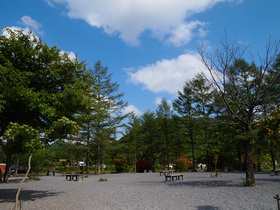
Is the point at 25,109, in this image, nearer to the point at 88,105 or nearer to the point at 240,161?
the point at 88,105

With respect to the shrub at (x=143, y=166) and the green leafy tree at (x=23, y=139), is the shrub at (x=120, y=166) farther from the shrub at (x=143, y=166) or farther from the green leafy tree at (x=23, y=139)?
the green leafy tree at (x=23, y=139)

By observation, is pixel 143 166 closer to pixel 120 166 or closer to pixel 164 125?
pixel 120 166

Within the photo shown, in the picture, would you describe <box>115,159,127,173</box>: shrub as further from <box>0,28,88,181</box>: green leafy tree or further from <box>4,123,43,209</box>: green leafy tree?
<box>4,123,43,209</box>: green leafy tree

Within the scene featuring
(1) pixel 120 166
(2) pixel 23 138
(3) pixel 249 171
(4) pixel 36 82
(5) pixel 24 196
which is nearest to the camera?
(2) pixel 23 138

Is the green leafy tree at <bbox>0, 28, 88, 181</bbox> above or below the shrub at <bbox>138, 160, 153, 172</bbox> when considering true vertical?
above

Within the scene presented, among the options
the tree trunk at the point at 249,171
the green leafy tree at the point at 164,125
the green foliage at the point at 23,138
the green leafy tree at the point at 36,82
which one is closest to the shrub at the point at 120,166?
the green leafy tree at the point at 164,125

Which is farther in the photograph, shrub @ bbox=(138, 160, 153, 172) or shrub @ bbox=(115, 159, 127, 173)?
shrub @ bbox=(138, 160, 153, 172)

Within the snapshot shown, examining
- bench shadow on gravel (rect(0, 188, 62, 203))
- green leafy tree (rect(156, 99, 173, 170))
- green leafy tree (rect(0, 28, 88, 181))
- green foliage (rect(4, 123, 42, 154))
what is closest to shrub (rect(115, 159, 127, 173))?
green leafy tree (rect(156, 99, 173, 170))

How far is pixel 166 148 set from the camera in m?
36.2

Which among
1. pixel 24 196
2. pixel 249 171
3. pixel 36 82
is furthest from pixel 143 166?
pixel 36 82

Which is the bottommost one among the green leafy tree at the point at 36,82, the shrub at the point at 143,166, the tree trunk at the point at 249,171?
the shrub at the point at 143,166

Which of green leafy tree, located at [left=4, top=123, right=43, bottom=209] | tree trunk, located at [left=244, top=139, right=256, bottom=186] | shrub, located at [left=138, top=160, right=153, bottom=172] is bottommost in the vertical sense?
shrub, located at [left=138, top=160, right=153, bottom=172]

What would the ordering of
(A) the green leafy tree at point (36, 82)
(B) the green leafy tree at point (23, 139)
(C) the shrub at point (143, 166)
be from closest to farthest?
(B) the green leafy tree at point (23, 139) < (A) the green leafy tree at point (36, 82) < (C) the shrub at point (143, 166)

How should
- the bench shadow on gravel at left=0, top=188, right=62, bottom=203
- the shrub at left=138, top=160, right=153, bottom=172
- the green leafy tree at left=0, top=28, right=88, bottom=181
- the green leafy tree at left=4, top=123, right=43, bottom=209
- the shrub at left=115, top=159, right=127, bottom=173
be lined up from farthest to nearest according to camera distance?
the shrub at left=138, top=160, right=153, bottom=172 → the shrub at left=115, top=159, right=127, bottom=173 → the bench shadow on gravel at left=0, top=188, right=62, bottom=203 → the green leafy tree at left=0, top=28, right=88, bottom=181 → the green leafy tree at left=4, top=123, right=43, bottom=209
